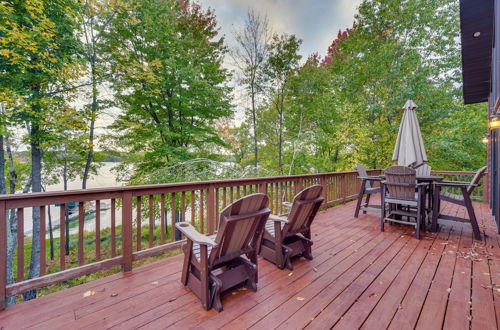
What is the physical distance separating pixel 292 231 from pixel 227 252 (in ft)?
3.22

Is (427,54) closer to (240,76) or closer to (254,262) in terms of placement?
(240,76)

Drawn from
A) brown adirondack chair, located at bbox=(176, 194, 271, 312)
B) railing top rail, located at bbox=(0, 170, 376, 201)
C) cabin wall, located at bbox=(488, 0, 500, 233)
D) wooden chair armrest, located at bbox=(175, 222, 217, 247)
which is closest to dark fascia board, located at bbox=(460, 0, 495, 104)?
cabin wall, located at bbox=(488, 0, 500, 233)

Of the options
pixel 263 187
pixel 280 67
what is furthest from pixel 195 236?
pixel 280 67

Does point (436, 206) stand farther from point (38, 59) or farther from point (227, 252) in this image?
point (38, 59)

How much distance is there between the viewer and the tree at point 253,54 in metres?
9.78

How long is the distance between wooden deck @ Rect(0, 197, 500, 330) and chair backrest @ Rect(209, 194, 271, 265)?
436 mm

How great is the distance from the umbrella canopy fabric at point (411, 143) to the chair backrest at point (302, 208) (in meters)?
3.19

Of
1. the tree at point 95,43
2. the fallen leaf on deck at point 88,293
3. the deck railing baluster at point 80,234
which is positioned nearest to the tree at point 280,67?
→ the tree at point 95,43

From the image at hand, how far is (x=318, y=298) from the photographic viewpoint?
6.51ft

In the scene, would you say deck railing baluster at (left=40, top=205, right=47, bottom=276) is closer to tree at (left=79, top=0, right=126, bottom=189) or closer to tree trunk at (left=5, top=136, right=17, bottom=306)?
tree at (left=79, top=0, right=126, bottom=189)

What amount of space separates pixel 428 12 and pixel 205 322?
1331cm

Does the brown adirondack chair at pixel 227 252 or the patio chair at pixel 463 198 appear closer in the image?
the brown adirondack chair at pixel 227 252

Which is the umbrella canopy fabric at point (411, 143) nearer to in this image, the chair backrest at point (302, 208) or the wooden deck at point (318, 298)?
the wooden deck at point (318, 298)

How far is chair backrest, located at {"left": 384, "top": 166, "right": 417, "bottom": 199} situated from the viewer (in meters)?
3.63
